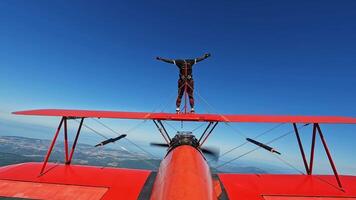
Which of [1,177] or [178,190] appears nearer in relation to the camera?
[178,190]

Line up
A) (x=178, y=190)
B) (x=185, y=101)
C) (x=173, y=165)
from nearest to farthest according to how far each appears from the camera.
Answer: (x=178, y=190), (x=173, y=165), (x=185, y=101)

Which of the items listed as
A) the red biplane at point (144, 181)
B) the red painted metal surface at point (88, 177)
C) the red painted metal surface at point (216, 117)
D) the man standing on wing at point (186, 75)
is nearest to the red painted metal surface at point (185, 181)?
the red biplane at point (144, 181)

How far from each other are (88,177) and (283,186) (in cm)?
574

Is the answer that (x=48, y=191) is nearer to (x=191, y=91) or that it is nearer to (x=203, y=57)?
(x=191, y=91)

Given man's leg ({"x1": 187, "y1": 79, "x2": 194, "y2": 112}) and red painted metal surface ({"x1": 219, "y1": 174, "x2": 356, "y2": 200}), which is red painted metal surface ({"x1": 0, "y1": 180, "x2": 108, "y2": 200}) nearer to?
red painted metal surface ({"x1": 219, "y1": 174, "x2": 356, "y2": 200})

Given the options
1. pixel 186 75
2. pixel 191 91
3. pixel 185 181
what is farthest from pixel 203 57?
pixel 185 181

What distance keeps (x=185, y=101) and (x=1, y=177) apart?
7317 mm

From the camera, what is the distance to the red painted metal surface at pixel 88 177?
24.7 feet

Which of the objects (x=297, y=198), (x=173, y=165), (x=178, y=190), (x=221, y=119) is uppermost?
(x=221, y=119)

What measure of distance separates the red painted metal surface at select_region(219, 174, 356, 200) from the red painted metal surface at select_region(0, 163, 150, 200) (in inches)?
102

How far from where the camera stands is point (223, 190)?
294 inches

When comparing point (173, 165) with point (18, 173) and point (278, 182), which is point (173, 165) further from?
point (18, 173)

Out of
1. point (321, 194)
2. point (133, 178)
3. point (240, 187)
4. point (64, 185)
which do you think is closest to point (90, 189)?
point (64, 185)

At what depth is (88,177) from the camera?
8398 millimetres
